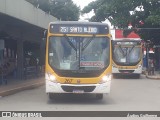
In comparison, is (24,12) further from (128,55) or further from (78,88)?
(128,55)

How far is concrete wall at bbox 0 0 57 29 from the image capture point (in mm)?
19494

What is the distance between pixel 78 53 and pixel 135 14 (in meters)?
26.8

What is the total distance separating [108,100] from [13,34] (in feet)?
42.3

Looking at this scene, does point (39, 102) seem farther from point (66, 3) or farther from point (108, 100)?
point (66, 3)

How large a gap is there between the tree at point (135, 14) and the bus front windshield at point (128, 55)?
6.00m

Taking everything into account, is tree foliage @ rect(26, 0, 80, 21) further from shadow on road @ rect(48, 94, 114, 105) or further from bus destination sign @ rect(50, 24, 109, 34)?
bus destination sign @ rect(50, 24, 109, 34)

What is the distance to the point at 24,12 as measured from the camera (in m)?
23.3

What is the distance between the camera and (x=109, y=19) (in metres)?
43.9

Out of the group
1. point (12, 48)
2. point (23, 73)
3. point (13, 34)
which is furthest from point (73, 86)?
point (12, 48)

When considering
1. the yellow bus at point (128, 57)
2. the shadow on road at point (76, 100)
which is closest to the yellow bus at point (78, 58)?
the shadow on road at point (76, 100)

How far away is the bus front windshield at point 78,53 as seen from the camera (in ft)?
51.0

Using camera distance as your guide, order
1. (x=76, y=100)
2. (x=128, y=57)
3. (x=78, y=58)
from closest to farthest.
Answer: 1. (x=78, y=58)
2. (x=76, y=100)
3. (x=128, y=57)

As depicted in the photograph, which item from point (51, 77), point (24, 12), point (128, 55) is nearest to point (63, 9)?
point (128, 55)

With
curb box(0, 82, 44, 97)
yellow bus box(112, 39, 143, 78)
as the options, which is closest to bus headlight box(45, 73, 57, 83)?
curb box(0, 82, 44, 97)
